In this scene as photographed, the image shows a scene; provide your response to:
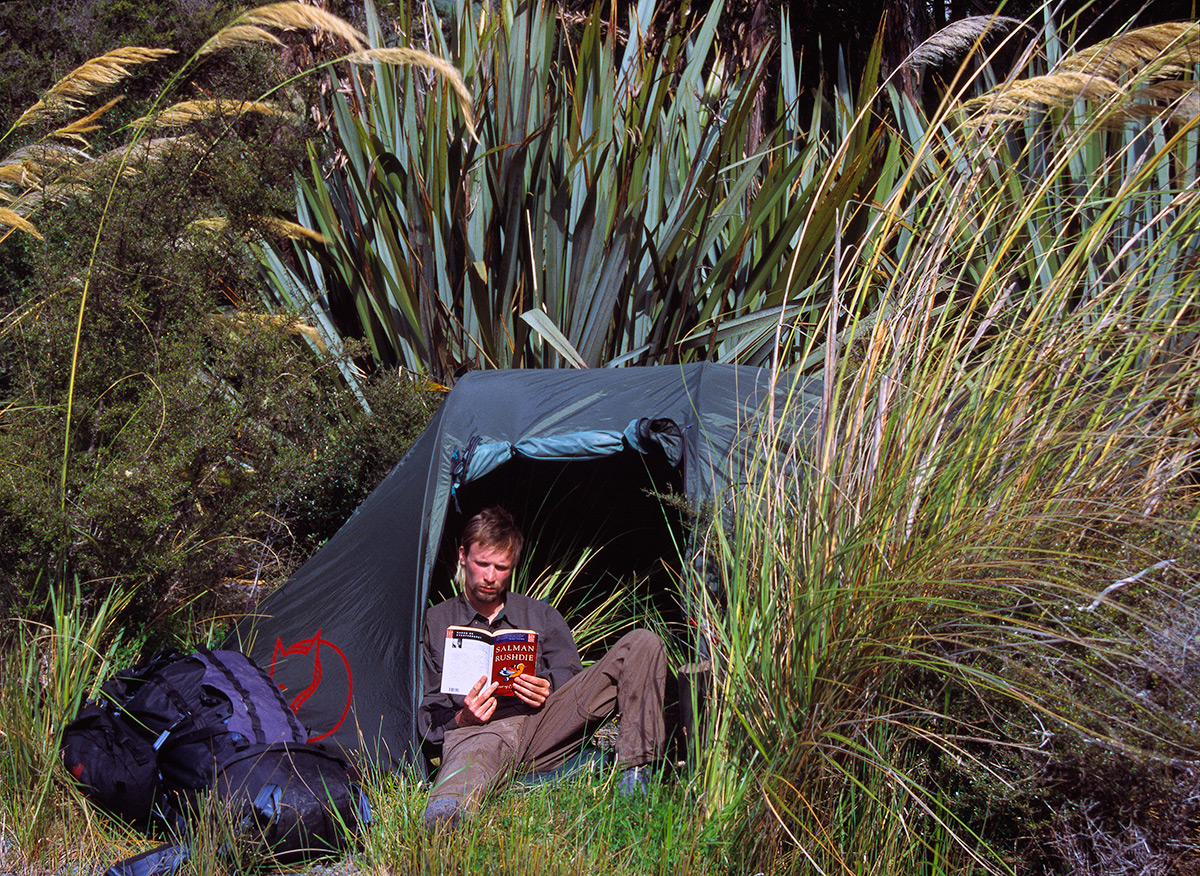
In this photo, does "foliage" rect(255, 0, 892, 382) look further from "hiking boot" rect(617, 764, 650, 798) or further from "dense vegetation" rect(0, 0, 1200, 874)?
"hiking boot" rect(617, 764, 650, 798)

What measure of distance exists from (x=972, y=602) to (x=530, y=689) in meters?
1.74

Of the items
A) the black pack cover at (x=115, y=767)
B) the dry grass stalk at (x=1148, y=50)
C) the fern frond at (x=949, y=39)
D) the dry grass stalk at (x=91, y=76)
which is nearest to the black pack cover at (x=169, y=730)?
the black pack cover at (x=115, y=767)

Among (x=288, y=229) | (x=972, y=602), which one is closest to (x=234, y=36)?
(x=288, y=229)

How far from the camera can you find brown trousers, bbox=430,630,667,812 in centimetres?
340

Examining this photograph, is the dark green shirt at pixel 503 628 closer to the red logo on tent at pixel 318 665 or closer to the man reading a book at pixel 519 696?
the man reading a book at pixel 519 696

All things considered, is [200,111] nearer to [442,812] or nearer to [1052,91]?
[442,812]

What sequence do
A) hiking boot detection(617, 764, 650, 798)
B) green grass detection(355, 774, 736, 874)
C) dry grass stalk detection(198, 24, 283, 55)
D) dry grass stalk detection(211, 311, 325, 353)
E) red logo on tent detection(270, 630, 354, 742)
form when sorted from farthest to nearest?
dry grass stalk detection(211, 311, 325, 353) < dry grass stalk detection(198, 24, 283, 55) < red logo on tent detection(270, 630, 354, 742) < hiking boot detection(617, 764, 650, 798) < green grass detection(355, 774, 736, 874)

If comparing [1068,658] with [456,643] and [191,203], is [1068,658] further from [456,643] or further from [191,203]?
[191,203]

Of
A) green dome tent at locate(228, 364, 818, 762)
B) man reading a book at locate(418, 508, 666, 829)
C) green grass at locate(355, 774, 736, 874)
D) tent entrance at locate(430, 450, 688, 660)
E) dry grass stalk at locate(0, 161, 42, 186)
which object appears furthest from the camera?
tent entrance at locate(430, 450, 688, 660)

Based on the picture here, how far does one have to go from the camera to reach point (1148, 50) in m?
2.90

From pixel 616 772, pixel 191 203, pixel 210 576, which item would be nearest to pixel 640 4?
pixel 191 203

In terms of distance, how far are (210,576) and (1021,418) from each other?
11.5 feet

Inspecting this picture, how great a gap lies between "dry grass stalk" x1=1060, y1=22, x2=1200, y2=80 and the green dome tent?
4.13ft

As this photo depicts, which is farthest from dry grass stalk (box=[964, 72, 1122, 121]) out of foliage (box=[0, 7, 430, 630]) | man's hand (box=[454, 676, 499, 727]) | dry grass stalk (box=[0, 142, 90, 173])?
dry grass stalk (box=[0, 142, 90, 173])
